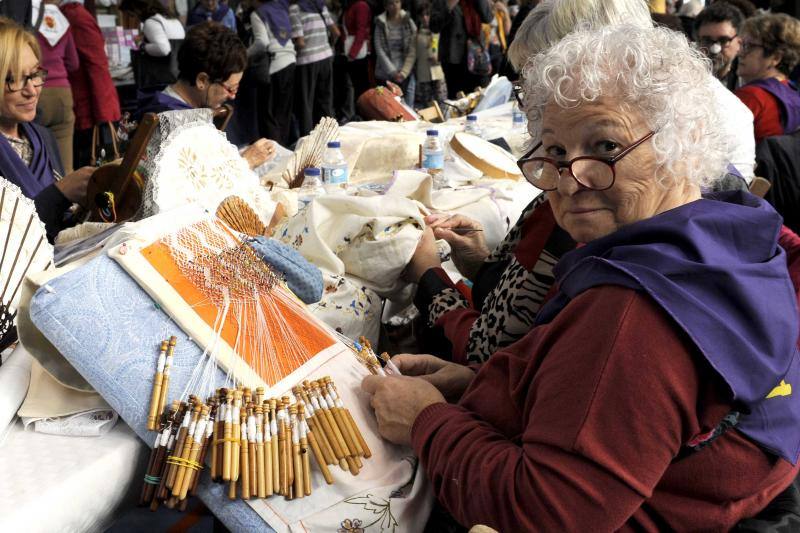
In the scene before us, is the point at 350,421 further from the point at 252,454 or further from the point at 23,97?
the point at 23,97

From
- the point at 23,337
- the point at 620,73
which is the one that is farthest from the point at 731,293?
the point at 23,337

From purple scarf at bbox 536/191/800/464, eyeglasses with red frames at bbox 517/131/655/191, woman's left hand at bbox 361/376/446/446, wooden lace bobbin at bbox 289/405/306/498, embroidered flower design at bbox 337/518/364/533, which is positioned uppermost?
eyeglasses with red frames at bbox 517/131/655/191

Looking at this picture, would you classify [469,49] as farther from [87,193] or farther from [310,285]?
[310,285]

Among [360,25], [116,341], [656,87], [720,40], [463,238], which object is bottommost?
[360,25]

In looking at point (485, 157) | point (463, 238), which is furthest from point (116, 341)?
point (485, 157)

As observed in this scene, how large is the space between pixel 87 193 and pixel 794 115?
13.0 feet

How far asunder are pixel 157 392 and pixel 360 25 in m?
7.90

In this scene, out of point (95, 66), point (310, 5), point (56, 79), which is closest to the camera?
point (56, 79)

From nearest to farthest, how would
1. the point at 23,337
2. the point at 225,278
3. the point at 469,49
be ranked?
the point at 23,337 < the point at 225,278 < the point at 469,49


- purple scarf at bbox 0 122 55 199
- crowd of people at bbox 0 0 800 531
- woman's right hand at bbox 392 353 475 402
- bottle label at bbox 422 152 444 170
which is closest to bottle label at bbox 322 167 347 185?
bottle label at bbox 422 152 444 170

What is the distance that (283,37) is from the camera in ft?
23.2

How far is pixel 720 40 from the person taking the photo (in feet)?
15.4

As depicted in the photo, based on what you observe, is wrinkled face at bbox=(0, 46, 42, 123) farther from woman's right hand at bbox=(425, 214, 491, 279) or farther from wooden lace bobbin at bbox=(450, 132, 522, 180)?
wooden lace bobbin at bbox=(450, 132, 522, 180)

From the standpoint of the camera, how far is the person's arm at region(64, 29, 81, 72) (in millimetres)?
5470
